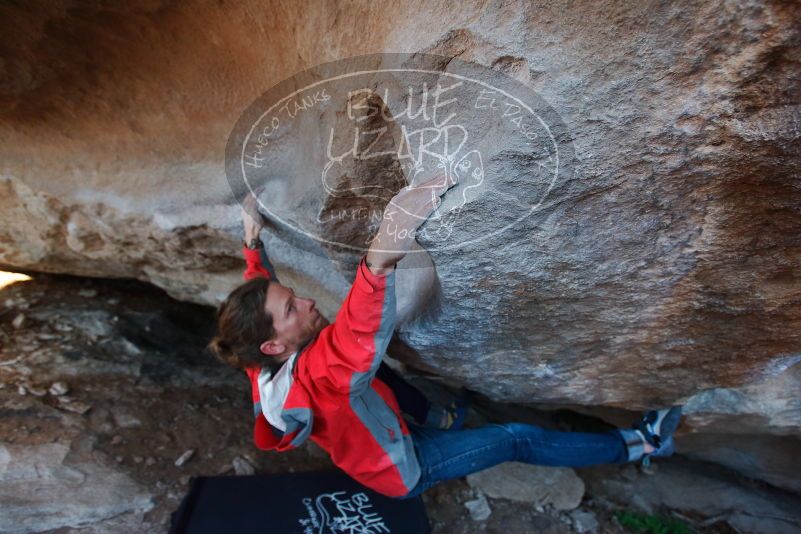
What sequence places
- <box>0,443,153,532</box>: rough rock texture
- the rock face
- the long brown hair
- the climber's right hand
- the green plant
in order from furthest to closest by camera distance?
the green plant, <box>0,443,153,532</box>: rough rock texture, the long brown hair, the climber's right hand, the rock face

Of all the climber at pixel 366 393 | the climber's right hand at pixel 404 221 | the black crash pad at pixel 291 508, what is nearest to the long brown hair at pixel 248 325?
the climber at pixel 366 393

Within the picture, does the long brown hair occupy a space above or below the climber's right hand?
below

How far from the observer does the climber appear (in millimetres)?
932

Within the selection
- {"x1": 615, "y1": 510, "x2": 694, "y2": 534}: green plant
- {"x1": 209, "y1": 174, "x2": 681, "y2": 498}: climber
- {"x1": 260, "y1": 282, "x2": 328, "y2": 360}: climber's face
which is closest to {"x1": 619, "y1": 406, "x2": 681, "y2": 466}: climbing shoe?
{"x1": 209, "y1": 174, "x2": 681, "y2": 498}: climber

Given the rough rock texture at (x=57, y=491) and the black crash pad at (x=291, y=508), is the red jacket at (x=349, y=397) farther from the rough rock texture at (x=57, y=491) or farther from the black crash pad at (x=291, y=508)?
the rough rock texture at (x=57, y=491)

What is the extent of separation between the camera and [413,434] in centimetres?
150

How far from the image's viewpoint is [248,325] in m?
1.18

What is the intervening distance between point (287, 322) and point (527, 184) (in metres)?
0.63

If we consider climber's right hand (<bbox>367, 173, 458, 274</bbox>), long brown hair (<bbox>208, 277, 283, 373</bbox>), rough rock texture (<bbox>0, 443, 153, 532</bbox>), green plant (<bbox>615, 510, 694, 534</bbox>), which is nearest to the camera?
climber's right hand (<bbox>367, 173, 458, 274</bbox>)

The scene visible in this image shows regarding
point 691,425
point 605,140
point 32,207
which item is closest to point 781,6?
point 605,140

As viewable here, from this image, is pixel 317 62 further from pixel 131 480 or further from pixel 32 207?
pixel 131 480

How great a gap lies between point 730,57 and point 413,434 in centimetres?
118

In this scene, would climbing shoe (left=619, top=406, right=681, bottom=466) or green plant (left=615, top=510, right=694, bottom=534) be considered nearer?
climbing shoe (left=619, top=406, right=681, bottom=466)

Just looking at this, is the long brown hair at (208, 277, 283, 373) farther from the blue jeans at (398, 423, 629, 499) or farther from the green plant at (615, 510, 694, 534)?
the green plant at (615, 510, 694, 534)
